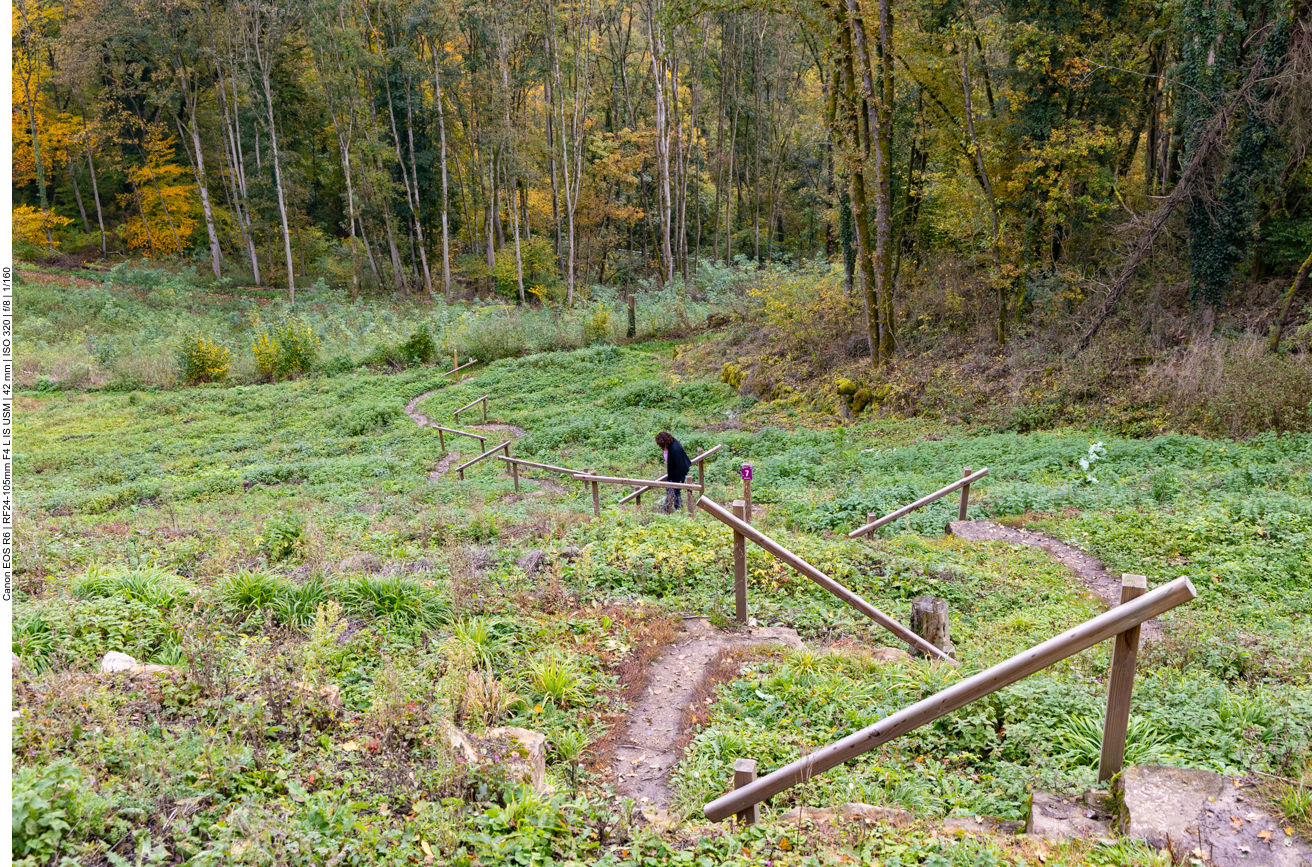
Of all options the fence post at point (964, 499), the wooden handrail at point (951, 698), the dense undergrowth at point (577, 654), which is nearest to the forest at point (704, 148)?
the dense undergrowth at point (577, 654)

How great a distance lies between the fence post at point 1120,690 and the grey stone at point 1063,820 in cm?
27

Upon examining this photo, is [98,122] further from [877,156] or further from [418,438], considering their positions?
[877,156]

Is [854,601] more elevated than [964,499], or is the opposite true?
[854,601]

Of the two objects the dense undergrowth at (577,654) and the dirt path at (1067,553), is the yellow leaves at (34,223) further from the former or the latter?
the dirt path at (1067,553)

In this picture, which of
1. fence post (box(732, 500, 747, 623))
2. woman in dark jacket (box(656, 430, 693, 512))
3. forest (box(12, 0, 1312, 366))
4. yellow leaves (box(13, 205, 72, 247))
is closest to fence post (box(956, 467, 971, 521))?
woman in dark jacket (box(656, 430, 693, 512))

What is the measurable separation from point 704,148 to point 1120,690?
44176 millimetres

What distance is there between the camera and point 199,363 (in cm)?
2558

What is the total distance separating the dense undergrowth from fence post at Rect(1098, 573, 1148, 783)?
166mm

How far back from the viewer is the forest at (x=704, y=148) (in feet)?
50.7

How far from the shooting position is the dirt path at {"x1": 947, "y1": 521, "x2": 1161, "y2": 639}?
7176 millimetres

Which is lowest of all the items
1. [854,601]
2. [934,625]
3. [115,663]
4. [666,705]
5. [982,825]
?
[666,705]

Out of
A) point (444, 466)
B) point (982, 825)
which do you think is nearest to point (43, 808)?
point (982, 825)

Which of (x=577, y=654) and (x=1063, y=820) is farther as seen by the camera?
(x=577, y=654)

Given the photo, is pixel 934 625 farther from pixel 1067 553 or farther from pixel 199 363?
pixel 199 363
